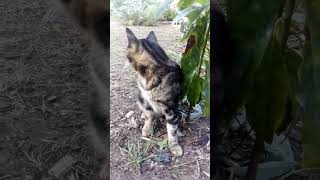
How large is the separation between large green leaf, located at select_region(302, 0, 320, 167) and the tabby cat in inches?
10.1

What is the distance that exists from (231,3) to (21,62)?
0.42 metres

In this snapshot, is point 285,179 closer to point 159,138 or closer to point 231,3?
point 159,138

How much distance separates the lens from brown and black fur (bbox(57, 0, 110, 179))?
2.79 feet

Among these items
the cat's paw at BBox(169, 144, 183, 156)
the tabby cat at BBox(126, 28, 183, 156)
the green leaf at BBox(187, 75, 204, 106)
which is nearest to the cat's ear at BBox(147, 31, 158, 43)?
the tabby cat at BBox(126, 28, 183, 156)

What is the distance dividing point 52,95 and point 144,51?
0.21 meters

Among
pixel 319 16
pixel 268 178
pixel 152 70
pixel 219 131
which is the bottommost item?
pixel 268 178

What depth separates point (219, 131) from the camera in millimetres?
883

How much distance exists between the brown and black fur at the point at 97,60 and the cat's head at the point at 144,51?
0.05 metres

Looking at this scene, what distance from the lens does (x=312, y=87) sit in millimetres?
852

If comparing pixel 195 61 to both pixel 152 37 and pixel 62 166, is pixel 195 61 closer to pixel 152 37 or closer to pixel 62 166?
pixel 152 37

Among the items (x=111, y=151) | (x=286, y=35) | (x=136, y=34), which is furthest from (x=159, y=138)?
(x=286, y=35)

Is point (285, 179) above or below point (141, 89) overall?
below

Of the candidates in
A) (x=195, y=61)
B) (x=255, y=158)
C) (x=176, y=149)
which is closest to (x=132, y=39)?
(x=195, y=61)

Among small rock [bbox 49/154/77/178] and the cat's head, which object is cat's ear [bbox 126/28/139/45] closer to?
the cat's head
